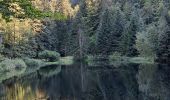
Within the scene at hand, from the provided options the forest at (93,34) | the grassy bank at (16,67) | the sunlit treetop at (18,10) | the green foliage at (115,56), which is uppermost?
the forest at (93,34)

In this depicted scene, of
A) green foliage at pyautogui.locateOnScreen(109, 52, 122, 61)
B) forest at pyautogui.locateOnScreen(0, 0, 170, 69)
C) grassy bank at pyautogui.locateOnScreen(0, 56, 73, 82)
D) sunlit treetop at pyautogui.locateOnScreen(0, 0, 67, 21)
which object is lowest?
grassy bank at pyautogui.locateOnScreen(0, 56, 73, 82)

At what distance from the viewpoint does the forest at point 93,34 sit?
201 feet

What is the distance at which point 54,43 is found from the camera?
3583 inches

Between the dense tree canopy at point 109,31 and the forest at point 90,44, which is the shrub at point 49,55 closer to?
the forest at point 90,44

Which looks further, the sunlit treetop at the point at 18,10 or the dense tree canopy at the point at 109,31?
the dense tree canopy at the point at 109,31

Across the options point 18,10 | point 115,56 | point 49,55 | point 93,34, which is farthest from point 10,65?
point 18,10

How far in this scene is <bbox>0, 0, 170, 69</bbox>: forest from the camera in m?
61.3

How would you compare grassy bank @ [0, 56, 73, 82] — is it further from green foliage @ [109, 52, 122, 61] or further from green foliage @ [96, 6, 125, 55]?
green foliage @ [109, 52, 122, 61]

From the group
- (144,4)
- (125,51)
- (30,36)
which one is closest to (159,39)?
(125,51)

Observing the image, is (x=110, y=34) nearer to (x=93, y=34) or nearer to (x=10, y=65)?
(x=93, y=34)

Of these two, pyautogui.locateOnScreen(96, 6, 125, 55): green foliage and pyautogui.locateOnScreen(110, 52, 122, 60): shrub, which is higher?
pyautogui.locateOnScreen(96, 6, 125, 55): green foliage

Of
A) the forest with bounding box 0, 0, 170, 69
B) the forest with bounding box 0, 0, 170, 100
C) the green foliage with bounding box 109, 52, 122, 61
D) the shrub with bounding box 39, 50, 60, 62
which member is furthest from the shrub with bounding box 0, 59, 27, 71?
the green foliage with bounding box 109, 52, 122, 61

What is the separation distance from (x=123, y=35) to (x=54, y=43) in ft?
72.3

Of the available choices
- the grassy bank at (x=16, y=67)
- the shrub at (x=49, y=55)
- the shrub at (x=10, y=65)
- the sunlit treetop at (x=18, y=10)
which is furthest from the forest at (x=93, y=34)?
the sunlit treetop at (x=18, y=10)
